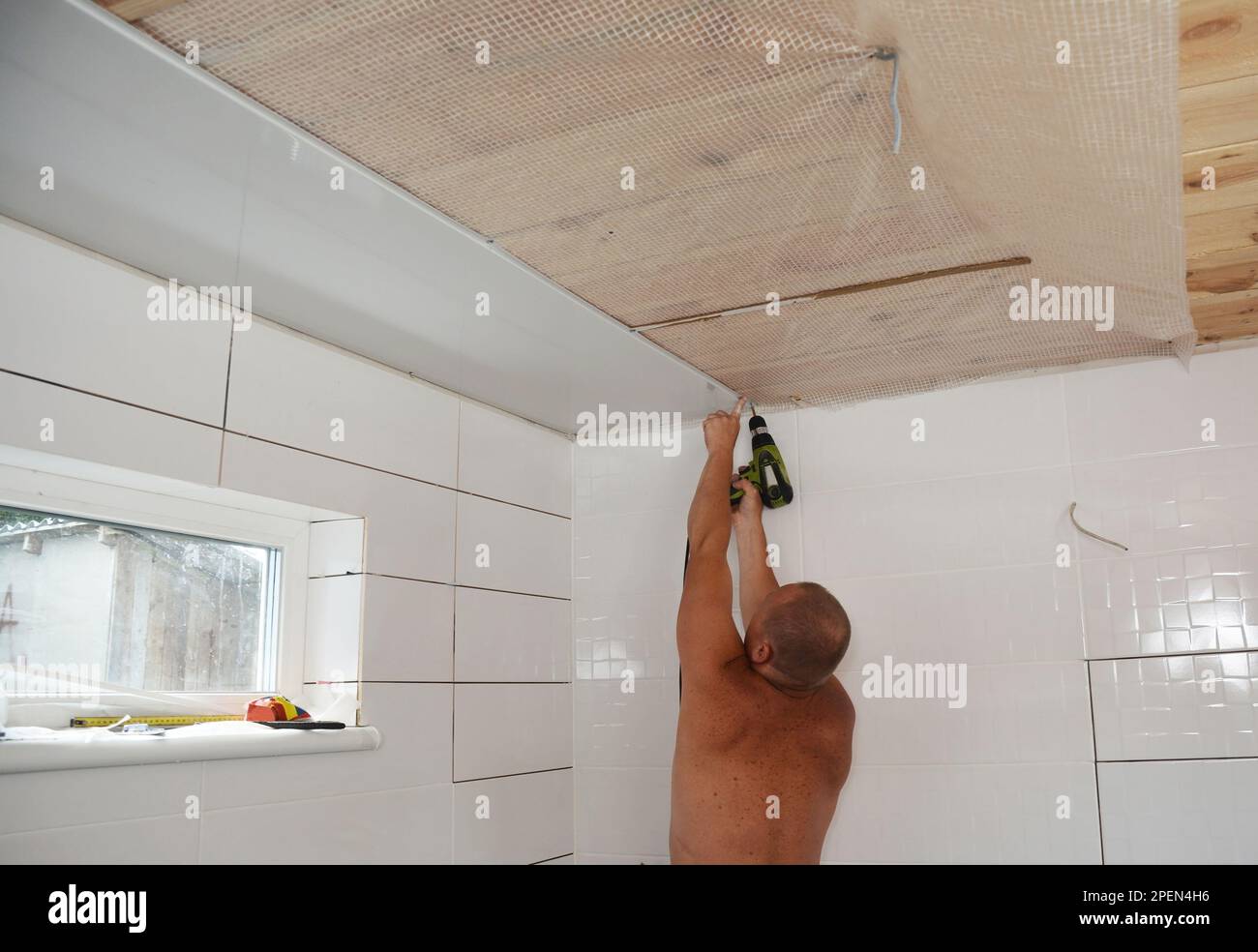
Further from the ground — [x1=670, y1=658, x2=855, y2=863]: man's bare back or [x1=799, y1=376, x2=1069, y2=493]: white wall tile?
[x1=799, y1=376, x2=1069, y2=493]: white wall tile

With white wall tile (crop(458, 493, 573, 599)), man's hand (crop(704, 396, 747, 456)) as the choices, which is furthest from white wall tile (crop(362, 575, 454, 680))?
man's hand (crop(704, 396, 747, 456))

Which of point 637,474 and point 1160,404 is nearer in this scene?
point 1160,404

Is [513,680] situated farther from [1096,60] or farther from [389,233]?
[1096,60]

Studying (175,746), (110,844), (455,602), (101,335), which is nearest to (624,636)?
(455,602)

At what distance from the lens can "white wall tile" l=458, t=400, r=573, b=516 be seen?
2.41m

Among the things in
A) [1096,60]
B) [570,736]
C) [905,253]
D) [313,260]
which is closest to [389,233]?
[313,260]

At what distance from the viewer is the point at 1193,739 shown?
2.05 meters

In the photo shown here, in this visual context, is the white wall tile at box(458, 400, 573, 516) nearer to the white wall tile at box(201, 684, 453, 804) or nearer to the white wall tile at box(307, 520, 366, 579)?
the white wall tile at box(307, 520, 366, 579)

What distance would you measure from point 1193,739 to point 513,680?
4.79 ft

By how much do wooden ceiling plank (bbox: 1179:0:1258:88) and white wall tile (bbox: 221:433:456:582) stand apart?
5.04 feet

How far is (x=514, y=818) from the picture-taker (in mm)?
2377

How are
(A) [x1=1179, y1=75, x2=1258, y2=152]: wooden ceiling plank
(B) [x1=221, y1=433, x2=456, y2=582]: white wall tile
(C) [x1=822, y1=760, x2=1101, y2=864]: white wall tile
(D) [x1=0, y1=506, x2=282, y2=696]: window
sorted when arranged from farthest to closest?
(C) [x1=822, y1=760, x2=1101, y2=864]: white wall tile → (B) [x1=221, y1=433, x2=456, y2=582]: white wall tile → (D) [x1=0, y1=506, x2=282, y2=696]: window → (A) [x1=1179, y1=75, x2=1258, y2=152]: wooden ceiling plank

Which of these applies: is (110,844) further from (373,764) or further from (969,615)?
(969,615)

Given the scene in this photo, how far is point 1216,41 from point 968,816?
161 cm
